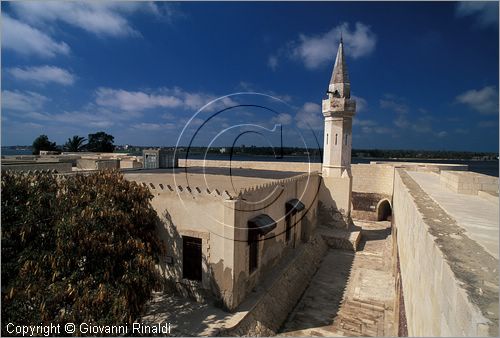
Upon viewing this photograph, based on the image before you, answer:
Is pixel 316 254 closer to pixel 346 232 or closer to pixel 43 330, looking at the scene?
pixel 346 232

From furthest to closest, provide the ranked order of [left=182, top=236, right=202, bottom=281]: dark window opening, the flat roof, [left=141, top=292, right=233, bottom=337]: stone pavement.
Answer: [left=182, top=236, right=202, bottom=281]: dark window opening
[left=141, top=292, right=233, bottom=337]: stone pavement
the flat roof

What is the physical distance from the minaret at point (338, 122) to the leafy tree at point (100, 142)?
119 feet

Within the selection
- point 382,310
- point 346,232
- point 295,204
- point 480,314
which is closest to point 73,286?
point 480,314

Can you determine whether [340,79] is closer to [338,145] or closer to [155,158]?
[338,145]

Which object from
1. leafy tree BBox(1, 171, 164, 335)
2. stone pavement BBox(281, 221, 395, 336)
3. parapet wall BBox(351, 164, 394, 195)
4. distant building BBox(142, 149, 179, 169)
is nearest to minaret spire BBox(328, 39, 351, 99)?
parapet wall BBox(351, 164, 394, 195)

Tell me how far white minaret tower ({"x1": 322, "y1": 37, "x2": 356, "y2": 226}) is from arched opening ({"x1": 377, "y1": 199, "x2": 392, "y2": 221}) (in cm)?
614

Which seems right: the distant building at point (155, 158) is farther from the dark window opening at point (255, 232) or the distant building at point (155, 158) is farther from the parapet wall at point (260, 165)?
the dark window opening at point (255, 232)

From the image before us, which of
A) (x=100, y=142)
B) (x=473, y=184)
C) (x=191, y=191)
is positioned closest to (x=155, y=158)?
(x=191, y=191)

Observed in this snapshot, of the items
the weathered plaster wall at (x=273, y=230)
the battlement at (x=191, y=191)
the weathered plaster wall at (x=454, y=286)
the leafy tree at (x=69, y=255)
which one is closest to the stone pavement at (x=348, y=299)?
the weathered plaster wall at (x=273, y=230)

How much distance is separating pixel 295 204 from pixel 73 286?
27.1 ft

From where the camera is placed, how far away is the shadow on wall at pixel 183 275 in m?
7.24

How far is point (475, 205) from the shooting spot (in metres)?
6.82

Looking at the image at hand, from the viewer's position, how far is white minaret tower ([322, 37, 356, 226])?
16359 millimetres

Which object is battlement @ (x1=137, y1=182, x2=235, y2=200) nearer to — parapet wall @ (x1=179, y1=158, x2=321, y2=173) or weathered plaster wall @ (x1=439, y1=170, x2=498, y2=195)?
weathered plaster wall @ (x1=439, y1=170, x2=498, y2=195)
